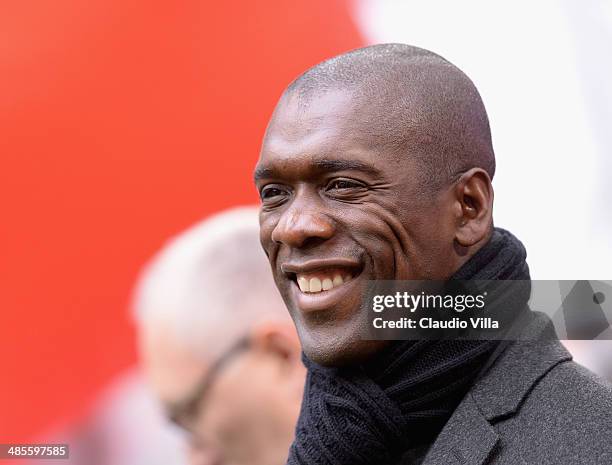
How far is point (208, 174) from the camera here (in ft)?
17.2

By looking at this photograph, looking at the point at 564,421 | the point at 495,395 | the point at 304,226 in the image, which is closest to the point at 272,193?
the point at 304,226

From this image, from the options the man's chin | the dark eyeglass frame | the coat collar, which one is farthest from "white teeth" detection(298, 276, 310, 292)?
the dark eyeglass frame

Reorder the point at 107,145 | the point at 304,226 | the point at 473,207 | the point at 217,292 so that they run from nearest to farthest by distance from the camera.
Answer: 1. the point at 304,226
2. the point at 473,207
3. the point at 217,292
4. the point at 107,145

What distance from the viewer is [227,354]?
4508 millimetres

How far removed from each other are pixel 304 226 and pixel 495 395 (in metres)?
0.65

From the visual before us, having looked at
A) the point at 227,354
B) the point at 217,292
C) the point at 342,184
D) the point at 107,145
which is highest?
the point at 342,184

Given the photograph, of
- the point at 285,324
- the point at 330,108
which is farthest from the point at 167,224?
the point at 330,108

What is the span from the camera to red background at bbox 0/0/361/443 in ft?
16.9

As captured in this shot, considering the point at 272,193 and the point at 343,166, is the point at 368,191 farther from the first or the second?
the point at 272,193

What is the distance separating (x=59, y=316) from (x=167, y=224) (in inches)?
28.4

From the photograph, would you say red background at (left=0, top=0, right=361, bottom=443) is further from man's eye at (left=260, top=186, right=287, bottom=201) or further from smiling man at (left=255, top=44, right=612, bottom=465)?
smiling man at (left=255, top=44, right=612, bottom=465)

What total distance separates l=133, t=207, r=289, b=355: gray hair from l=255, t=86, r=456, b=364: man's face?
1.90m

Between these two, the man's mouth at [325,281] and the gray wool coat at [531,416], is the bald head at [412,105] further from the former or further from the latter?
the gray wool coat at [531,416]

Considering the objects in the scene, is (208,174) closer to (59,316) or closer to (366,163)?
(59,316)
